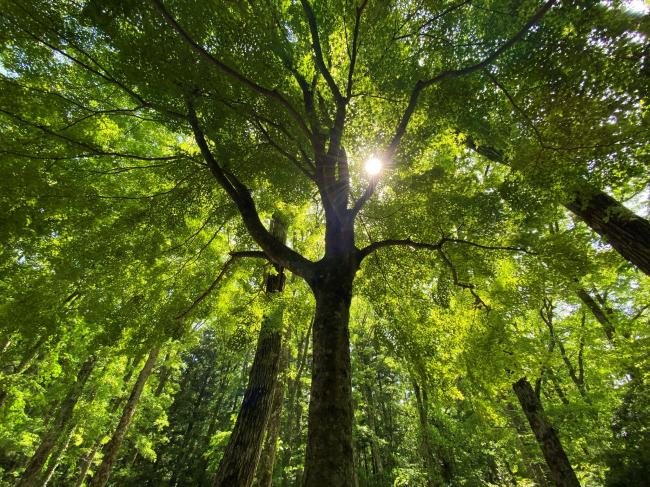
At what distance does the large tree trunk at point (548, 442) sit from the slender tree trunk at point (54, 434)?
12462mm

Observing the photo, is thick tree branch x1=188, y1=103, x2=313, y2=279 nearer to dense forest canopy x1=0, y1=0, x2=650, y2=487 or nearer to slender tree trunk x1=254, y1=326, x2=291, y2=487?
dense forest canopy x1=0, y1=0, x2=650, y2=487

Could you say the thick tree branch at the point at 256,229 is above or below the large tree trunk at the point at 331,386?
above

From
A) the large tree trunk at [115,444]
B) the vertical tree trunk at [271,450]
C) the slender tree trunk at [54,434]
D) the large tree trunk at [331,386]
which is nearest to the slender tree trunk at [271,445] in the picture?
the vertical tree trunk at [271,450]

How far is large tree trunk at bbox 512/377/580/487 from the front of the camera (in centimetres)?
643

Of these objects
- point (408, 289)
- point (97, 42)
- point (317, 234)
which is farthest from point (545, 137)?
point (97, 42)

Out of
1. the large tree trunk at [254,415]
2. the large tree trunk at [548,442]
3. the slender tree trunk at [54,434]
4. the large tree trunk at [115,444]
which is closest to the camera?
the large tree trunk at [254,415]

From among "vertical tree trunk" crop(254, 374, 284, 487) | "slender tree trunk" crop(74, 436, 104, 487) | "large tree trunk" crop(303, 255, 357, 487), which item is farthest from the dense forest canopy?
"slender tree trunk" crop(74, 436, 104, 487)

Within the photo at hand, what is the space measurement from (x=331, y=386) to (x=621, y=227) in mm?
4424

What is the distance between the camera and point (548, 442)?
662cm

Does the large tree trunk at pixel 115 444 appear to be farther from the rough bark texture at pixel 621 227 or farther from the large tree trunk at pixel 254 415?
the rough bark texture at pixel 621 227

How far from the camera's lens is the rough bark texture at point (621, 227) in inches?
147

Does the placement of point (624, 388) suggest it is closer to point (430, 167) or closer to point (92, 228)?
point (430, 167)

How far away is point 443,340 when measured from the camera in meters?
4.73

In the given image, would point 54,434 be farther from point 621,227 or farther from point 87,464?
point 621,227
